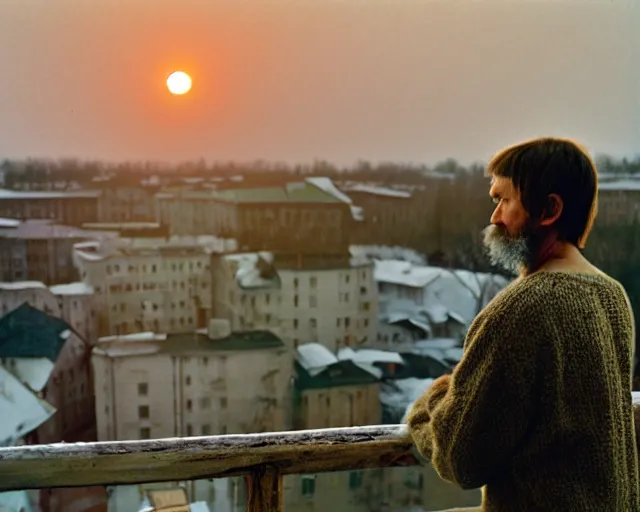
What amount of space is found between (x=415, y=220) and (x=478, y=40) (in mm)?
823

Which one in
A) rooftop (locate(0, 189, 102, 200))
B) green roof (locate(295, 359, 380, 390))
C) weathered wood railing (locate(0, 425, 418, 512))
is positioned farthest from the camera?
green roof (locate(295, 359, 380, 390))

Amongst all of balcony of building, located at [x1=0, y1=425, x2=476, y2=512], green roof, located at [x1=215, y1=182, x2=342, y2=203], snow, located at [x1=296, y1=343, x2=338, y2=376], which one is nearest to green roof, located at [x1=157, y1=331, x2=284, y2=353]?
snow, located at [x1=296, y1=343, x2=338, y2=376]

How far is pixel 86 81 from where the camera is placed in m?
2.46

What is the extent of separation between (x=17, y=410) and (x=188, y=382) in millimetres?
711

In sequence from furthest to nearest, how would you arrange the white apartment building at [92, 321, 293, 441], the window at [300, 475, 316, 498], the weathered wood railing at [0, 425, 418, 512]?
the white apartment building at [92, 321, 293, 441]
the window at [300, 475, 316, 498]
the weathered wood railing at [0, 425, 418, 512]

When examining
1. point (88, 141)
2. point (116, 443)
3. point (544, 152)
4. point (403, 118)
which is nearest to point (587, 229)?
point (544, 152)

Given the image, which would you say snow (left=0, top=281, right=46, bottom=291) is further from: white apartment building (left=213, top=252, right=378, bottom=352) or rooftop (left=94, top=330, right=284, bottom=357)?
white apartment building (left=213, top=252, right=378, bottom=352)

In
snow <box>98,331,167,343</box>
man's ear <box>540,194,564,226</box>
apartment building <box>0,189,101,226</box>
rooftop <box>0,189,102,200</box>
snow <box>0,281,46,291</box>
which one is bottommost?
snow <box>98,331,167,343</box>

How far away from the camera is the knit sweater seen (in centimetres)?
75

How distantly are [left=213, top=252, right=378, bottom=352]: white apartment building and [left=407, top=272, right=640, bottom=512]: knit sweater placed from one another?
6.36 feet

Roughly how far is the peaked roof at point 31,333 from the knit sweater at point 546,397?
2.20 m

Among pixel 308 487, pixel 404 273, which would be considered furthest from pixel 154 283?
pixel 308 487

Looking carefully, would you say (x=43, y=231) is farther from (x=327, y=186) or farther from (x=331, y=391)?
(x=331, y=391)

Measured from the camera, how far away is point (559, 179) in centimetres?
79
